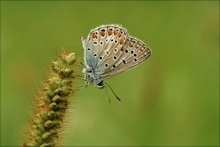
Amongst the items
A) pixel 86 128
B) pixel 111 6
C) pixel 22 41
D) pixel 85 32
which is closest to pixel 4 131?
pixel 86 128

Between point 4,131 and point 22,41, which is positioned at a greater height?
point 22,41

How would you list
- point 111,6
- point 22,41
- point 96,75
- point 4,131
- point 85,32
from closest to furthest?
1. point 96,75
2. point 4,131
3. point 22,41
4. point 85,32
5. point 111,6

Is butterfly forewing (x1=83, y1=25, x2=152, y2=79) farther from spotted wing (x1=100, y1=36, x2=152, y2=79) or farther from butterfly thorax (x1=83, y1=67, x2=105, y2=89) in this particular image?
butterfly thorax (x1=83, y1=67, x2=105, y2=89)

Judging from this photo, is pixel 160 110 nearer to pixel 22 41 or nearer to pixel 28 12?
pixel 22 41

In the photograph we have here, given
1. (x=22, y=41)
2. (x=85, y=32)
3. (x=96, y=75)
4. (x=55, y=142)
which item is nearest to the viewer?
(x=55, y=142)

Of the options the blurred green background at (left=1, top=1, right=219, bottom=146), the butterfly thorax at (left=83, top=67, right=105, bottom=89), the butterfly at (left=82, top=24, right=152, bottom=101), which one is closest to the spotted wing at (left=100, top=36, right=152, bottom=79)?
the butterfly at (left=82, top=24, right=152, bottom=101)

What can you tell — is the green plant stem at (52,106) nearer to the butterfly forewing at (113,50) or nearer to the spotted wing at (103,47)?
the spotted wing at (103,47)

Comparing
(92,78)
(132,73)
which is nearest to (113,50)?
(92,78)
